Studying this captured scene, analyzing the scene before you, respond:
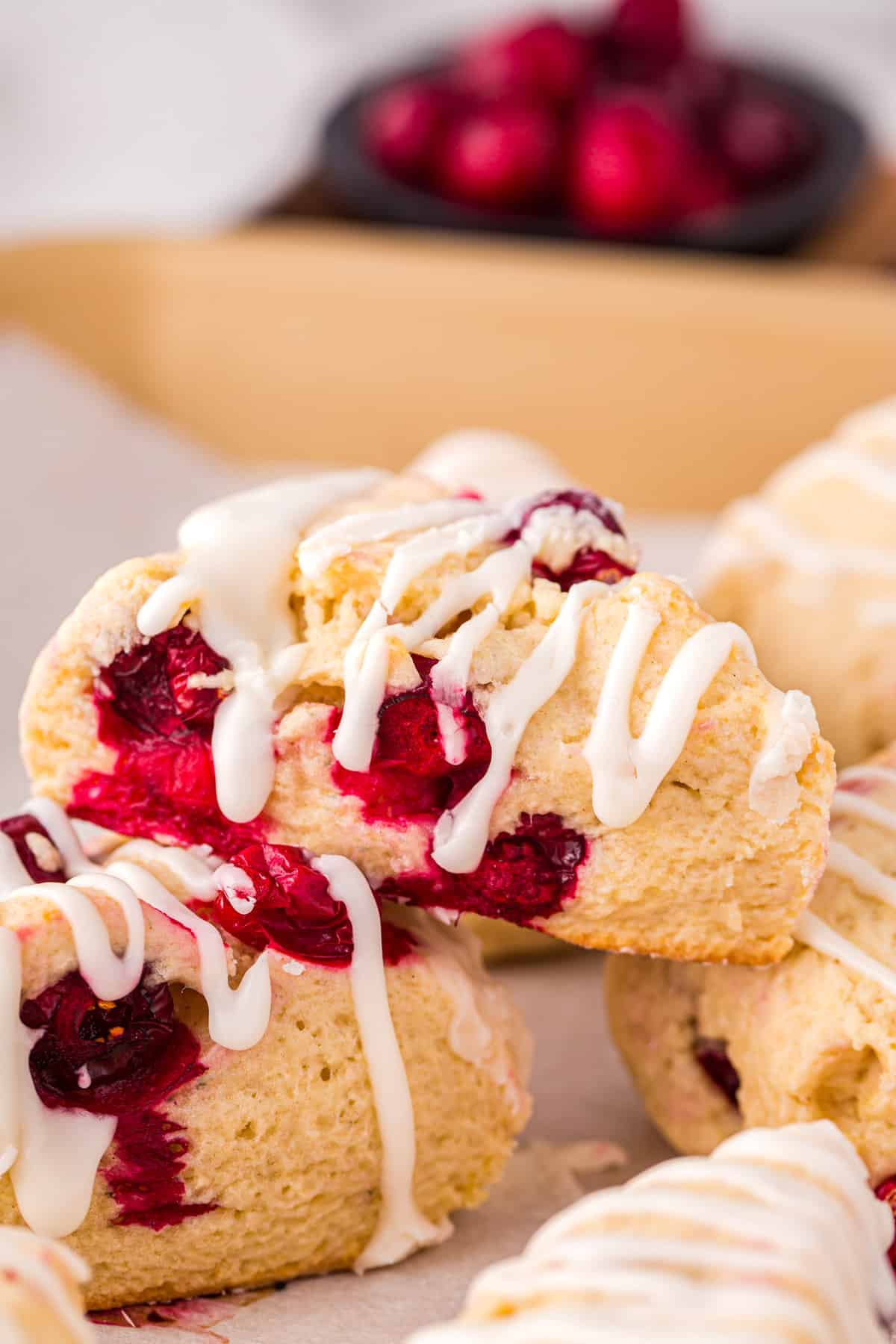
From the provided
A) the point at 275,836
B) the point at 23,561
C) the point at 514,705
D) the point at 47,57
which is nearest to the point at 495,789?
the point at 514,705

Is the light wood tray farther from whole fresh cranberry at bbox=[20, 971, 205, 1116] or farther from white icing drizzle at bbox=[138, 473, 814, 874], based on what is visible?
whole fresh cranberry at bbox=[20, 971, 205, 1116]

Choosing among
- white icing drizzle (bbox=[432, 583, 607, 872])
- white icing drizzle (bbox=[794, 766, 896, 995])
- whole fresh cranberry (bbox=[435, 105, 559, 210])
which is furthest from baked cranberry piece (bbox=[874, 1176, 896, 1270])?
whole fresh cranberry (bbox=[435, 105, 559, 210])

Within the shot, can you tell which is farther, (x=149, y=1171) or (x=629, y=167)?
(x=629, y=167)

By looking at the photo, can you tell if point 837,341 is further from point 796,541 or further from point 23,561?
point 23,561

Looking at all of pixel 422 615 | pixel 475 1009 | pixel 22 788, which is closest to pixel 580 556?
pixel 422 615

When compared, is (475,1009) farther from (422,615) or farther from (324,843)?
(422,615)

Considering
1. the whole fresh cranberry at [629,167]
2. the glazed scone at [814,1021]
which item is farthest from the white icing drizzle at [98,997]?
the whole fresh cranberry at [629,167]

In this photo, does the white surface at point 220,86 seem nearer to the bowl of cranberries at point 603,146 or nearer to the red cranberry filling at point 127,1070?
the bowl of cranberries at point 603,146
